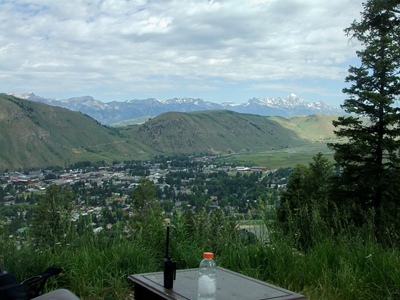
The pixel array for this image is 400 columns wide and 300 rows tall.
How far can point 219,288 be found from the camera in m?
3.17

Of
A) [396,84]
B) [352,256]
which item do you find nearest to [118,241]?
[352,256]

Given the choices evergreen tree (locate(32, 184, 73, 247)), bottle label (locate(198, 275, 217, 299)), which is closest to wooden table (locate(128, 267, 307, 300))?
bottle label (locate(198, 275, 217, 299))

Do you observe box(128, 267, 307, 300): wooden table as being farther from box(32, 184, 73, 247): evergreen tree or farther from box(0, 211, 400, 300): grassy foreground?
box(32, 184, 73, 247): evergreen tree

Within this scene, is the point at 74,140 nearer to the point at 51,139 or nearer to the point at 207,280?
the point at 51,139

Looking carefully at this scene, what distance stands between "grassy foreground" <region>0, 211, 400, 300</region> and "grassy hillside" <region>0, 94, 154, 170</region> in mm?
111271

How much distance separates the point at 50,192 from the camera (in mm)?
6645

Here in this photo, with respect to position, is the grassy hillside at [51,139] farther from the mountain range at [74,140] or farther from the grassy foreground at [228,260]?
the grassy foreground at [228,260]

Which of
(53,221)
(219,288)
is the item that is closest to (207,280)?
(219,288)

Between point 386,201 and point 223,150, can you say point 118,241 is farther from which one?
point 223,150

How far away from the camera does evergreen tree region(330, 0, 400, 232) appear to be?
14875 millimetres

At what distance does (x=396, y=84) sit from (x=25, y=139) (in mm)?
125729

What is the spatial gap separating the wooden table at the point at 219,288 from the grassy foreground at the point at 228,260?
142 cm

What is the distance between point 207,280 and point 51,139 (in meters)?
141

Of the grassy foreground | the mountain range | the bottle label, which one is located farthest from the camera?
the mountain range
